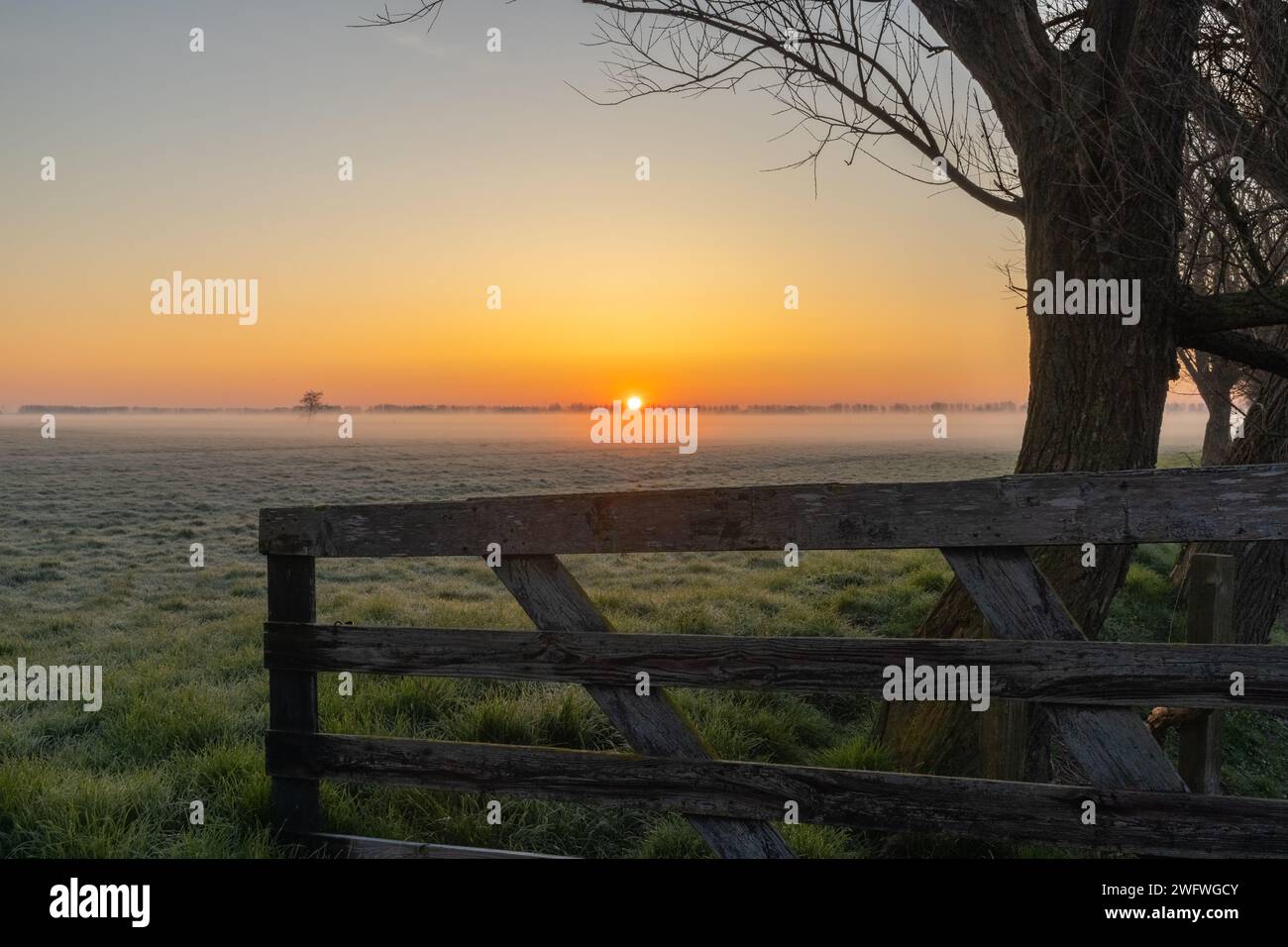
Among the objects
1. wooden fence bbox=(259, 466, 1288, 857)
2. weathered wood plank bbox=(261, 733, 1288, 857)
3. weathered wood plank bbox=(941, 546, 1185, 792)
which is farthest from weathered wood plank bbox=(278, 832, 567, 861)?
weathered wood plank bbox=(941, 546, 1185, 792)

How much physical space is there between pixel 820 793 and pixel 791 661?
1.90 feet

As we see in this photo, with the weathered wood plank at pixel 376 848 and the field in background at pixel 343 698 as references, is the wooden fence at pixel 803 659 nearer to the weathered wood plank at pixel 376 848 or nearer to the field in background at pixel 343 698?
the weathered wood plank at pixel 376 848

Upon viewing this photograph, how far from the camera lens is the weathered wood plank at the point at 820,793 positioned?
3.33 meters

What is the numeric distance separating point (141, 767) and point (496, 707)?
2.16 meters

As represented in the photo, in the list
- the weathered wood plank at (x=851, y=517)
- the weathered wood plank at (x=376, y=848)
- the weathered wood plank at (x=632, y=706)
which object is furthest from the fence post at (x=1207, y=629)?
the weathered wood plank at (x=376, y=848)

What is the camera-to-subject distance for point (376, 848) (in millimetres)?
4164

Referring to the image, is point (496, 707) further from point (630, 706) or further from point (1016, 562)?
point (1016, 562)

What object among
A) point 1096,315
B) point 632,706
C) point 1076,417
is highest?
point 1096,315

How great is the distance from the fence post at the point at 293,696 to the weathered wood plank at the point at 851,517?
12.2 inches

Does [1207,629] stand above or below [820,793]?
above

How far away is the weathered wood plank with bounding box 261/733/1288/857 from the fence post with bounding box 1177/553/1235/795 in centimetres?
282

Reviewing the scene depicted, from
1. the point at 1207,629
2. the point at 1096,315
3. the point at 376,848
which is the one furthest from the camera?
the point at 1207,629

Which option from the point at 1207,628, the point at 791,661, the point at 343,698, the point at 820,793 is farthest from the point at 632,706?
the point at 1207,628

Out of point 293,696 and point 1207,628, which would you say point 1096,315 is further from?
point 293,696
